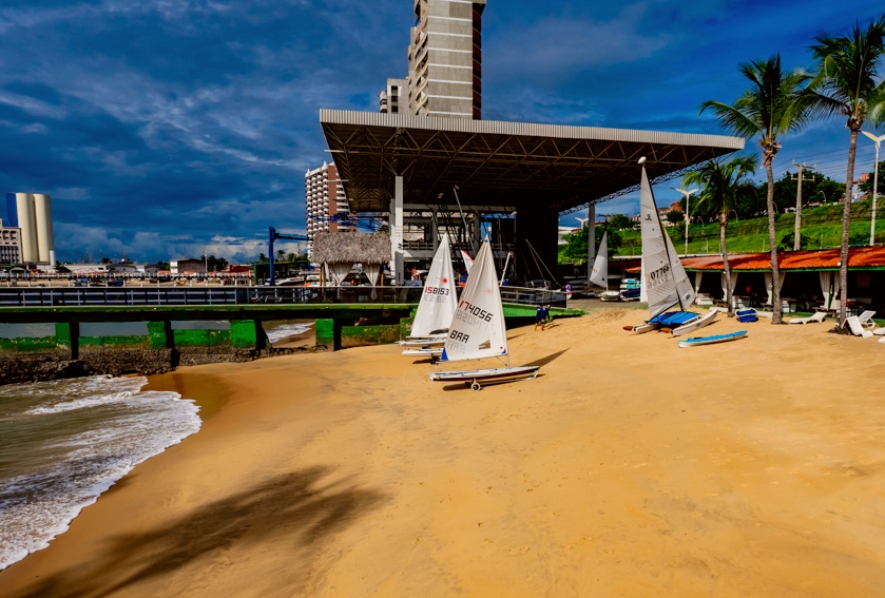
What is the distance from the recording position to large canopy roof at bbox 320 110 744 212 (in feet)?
94.4

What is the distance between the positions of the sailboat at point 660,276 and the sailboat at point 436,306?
8.13m

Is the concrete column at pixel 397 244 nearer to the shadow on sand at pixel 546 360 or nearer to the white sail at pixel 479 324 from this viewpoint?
the shadow on sand at pixel 546 360

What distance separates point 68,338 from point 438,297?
77.0 feet

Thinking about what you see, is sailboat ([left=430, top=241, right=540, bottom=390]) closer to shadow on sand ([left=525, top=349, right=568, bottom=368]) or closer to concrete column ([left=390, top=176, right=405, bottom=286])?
shadow on sand ([left=525, top=349, right=568, bottom=368])

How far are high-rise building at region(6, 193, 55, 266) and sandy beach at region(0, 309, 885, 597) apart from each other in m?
A: 241

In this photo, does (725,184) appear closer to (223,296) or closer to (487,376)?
(487,376)

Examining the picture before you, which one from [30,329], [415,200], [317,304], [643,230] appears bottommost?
[30,329]

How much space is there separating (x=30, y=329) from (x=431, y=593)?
5732 centimetres

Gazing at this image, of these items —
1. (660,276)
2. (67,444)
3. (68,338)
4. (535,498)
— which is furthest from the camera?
(68,338)

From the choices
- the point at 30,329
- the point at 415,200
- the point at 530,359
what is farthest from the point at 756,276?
the point at 30,329

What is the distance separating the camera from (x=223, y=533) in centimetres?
766

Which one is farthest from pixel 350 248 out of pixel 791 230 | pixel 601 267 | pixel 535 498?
pixel 791 230

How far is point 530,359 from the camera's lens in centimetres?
1841

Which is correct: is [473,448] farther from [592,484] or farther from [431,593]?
[431,593]
